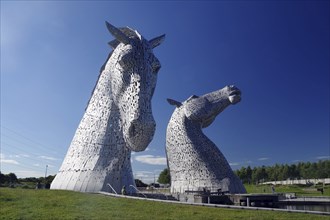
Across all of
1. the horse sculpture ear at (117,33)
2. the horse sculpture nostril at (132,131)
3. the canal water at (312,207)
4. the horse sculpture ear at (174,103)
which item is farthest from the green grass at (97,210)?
the horse sculpture ear at (174,103)

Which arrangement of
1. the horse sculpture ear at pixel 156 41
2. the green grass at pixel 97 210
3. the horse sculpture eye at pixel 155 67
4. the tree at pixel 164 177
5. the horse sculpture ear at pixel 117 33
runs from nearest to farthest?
the green grass at pixel 97 210 → the horse sculpture ear at pixel 117 33 → the horse sculpture eye at pixel 155 67 → the horse sculpture ear at pixel 156 41 → the tree at pixel 164 177

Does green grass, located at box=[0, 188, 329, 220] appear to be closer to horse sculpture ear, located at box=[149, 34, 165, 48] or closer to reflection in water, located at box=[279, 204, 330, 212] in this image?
horse sculpture ear, located at box=[149, 34, 165, 48]

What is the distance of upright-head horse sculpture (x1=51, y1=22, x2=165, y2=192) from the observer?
38.8ft

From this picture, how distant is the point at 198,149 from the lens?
2050 cm

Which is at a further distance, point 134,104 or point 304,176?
point 304,176

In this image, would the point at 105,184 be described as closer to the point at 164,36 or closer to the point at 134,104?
the point at 134,104

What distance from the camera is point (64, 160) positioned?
45.1ft

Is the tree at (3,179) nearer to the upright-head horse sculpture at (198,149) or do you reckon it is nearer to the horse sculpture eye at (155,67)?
the upright-head horse sculpture at (198,149)

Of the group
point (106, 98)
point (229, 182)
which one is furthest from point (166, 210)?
point (229, 182)

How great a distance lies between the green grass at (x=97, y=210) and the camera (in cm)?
770

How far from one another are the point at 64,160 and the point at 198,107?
10560 mm

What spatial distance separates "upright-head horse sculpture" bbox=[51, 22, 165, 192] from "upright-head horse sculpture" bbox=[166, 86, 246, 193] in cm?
747

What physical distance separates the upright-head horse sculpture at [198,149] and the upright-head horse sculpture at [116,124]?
747cm

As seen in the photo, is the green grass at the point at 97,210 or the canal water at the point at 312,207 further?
the canal water at the point at 312,207
